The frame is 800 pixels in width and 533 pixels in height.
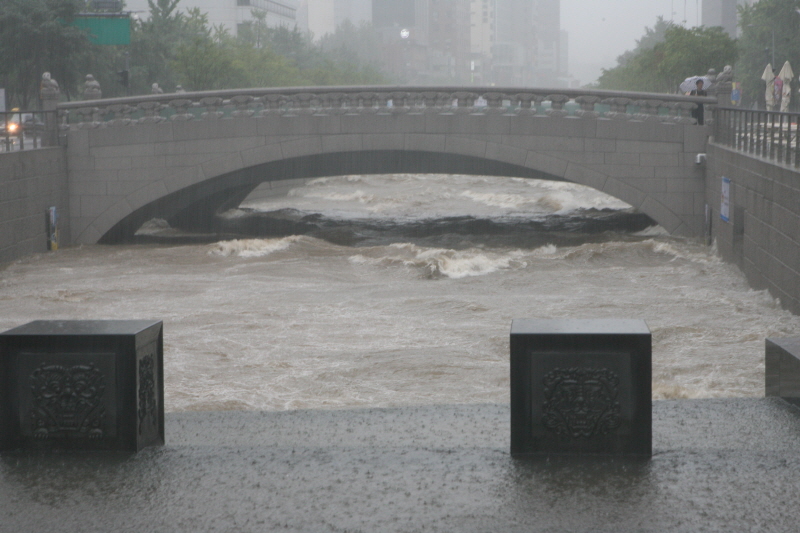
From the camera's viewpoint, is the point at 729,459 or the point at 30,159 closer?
the point at 729,459

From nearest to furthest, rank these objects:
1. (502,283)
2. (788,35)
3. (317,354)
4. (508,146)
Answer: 1. (317,354)
2. (502,283)
3. (508,146)
4. (788,35)

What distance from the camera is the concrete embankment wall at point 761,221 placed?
13.4 meters

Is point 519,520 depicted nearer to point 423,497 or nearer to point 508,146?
point 423,497

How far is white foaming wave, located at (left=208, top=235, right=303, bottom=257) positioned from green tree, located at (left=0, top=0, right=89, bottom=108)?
17557 millimetres

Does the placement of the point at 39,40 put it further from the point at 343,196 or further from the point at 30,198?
the point at 30,198

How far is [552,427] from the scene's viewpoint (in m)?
5.34

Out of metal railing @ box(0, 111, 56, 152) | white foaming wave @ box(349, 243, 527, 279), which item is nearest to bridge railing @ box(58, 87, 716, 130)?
metal railing @ box(0, 111, 56, 152)

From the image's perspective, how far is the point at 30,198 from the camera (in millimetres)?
20391

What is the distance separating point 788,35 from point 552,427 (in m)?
50.3

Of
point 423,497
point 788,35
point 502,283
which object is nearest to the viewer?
point 423,497

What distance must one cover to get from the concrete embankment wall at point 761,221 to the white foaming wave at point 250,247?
9.09 m

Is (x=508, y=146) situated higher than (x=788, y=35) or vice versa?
(x=788, y=35)

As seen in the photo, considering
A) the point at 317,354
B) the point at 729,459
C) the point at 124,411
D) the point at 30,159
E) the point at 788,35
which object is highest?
the point at 788,35

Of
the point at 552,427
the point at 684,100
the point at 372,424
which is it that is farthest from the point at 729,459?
the point at 684,100
